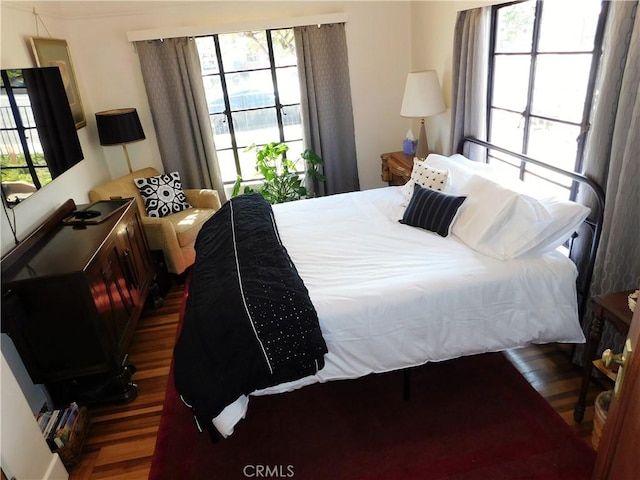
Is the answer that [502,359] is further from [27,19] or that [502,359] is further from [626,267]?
[27,19]

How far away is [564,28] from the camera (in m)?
2.42

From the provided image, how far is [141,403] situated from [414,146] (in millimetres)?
3226

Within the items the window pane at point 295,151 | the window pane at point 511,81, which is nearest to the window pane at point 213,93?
the window pane at point 295,151

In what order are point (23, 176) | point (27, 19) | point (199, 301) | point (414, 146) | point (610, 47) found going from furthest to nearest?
point (414, 146)
point (27, 19)
point (23, 176)
point (199, 301)
point (610, 47)

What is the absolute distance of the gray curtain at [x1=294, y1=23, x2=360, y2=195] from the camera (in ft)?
13.5

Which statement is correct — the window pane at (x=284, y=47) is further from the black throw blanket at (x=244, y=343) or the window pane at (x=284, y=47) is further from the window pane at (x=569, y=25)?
the black throw blanket at (x=244, y=343)

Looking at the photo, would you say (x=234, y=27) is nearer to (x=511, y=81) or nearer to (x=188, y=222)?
(x=188, y=222)

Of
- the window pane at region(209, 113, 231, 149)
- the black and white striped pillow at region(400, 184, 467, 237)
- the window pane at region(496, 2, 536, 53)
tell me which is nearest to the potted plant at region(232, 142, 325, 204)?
the window pane at region(209, 113, 231, 149)

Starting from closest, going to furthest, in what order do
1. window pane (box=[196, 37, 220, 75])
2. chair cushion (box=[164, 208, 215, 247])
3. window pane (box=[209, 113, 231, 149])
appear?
chair cushion (box=[164, 208, 215, 247]) < window pane (box=[196, 37, 220, 75]) < window pane (box=[209, 113, 231, 149])

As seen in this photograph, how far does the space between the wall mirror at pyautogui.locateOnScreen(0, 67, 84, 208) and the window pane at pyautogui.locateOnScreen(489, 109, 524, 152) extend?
10.0 feet

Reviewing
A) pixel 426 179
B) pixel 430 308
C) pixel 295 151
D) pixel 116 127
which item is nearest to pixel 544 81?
pixel 426 179

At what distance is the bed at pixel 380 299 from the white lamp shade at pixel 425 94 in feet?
3.80

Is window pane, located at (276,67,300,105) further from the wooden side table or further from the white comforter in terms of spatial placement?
the wooden side table

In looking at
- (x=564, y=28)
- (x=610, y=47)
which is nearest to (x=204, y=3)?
(x=564, y=28)
